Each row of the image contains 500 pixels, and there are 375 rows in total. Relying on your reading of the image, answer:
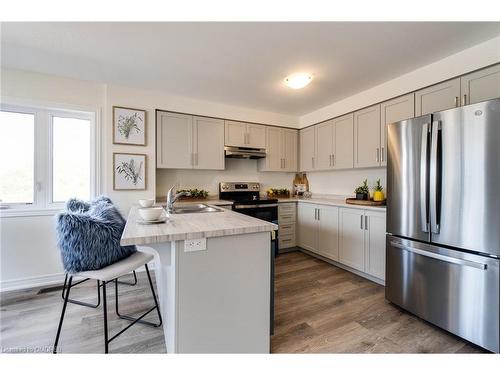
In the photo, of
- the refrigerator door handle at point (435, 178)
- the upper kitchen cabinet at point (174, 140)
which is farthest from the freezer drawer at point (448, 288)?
the upper kitchen cabinet at point (174, 140)

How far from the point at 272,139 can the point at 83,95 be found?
281 centimetres

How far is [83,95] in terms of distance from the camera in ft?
9.26

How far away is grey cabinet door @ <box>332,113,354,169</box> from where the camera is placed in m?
3.29

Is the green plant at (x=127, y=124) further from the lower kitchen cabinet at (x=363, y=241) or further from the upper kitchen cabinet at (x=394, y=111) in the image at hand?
the upper kitchen cabinet at (x=394, y=111)

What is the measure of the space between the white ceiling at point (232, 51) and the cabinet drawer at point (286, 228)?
2173mm

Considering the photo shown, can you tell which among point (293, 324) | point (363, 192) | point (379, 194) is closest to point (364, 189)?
point (363, 192)

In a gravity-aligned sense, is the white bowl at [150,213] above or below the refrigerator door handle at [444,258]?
above

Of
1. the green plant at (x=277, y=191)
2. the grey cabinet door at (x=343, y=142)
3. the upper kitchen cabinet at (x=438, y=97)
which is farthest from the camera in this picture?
the green plant at (x=277, y=191)

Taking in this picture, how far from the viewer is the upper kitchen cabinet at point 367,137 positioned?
2924 mm

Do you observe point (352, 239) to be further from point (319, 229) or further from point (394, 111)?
point (394, 111)

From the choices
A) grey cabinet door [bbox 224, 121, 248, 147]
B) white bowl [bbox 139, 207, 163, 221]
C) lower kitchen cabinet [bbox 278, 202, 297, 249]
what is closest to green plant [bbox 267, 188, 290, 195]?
lower kitchen cabinet [bbox 278, 202, 297, 249]

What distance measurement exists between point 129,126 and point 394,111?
337 cm

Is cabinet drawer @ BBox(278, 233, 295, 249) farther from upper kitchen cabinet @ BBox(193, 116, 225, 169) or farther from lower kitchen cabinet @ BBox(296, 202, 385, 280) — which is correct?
upper kitchen cabinet @ BBox(193, 116, 225, 169)
